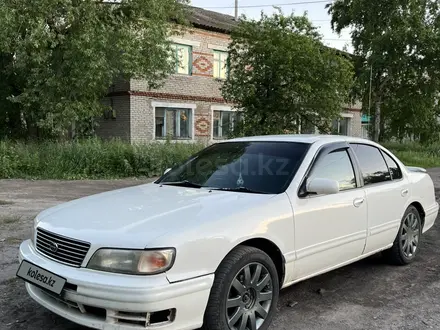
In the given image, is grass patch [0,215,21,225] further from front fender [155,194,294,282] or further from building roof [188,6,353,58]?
building roof [188,6,353,58]

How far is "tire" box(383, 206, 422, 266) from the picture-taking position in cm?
500

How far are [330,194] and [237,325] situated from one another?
143 cm

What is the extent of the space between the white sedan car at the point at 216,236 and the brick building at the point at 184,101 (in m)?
14.8

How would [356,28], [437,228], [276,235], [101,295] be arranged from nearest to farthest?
[101,295] → [276,235] → [437,228] → [356,28]

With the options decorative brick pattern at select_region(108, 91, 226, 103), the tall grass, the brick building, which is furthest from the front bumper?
decorative brick pattern at select_region(108, 91, 226, 103)

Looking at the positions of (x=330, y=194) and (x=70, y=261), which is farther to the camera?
(x=330, y=194)

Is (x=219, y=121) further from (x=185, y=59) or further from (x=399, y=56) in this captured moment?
(x=399, y=56)

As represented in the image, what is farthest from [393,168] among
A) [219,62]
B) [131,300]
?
[219,62]

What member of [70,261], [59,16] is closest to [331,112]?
[59,16]

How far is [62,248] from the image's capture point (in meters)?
3.04

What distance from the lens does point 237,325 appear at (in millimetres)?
3113

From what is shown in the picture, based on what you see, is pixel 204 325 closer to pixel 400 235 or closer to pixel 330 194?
pixel 330 194

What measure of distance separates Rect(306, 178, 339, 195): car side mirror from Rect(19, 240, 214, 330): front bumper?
1226mm

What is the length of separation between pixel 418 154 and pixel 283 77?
11705 mm
